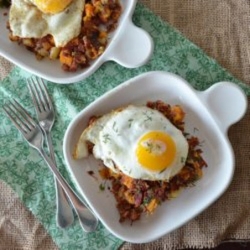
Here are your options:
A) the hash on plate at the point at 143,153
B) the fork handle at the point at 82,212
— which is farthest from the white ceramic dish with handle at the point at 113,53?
the fork handle at the point at 82,212

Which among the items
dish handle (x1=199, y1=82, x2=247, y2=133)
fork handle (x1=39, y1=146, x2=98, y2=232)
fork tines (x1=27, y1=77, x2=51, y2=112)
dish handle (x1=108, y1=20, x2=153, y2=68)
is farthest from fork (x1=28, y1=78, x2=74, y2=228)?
dish handle (x1=199, y1=82, x2=247, y2=133)

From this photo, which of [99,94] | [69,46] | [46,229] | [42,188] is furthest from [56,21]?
[46,229]

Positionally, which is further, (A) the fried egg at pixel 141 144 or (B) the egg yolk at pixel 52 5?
(B) the egg yolk at pixel 52 5

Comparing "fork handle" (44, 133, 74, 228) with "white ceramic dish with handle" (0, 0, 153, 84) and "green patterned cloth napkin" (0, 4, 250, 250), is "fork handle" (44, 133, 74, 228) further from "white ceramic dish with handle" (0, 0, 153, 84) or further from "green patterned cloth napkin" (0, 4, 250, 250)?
"white ceramic dish with handle" (0, 0, 153, 84)

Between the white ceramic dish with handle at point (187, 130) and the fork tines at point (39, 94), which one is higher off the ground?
the fork tines at point (39, 94)

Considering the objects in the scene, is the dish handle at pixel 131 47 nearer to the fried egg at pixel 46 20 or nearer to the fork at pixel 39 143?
the fried egg at pixel 46 20
